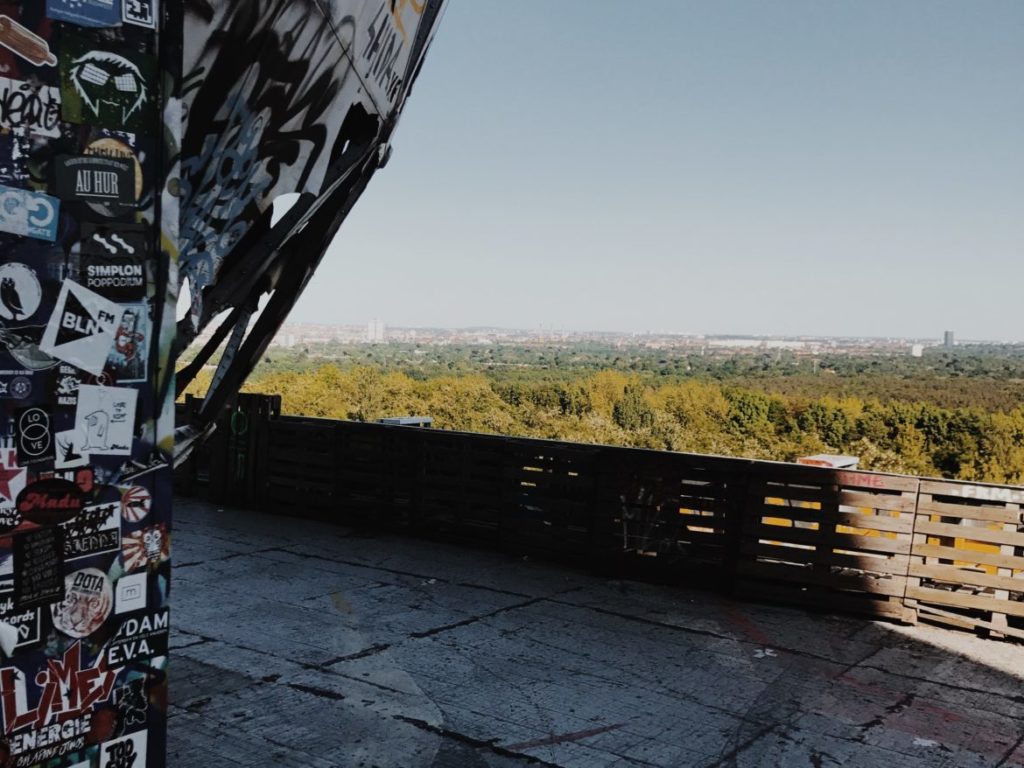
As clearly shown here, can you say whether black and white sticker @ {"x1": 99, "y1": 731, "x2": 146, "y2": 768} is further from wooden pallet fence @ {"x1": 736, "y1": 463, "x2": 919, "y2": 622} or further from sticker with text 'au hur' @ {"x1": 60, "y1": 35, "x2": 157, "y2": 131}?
wooden pallet fence @ {"x1": 736, "y1": 463, "x2": 919, "y2": 622}

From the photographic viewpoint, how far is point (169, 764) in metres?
4.97

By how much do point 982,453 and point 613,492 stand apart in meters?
98.1

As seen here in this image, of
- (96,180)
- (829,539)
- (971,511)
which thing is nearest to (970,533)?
(971,511)

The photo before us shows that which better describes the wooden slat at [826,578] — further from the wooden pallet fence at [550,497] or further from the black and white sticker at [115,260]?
the black and white sticker at [115,260]

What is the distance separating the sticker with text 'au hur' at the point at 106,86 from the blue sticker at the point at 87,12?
0.06m

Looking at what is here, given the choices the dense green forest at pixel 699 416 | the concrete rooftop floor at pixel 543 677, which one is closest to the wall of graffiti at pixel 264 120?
the concrete rooftop floor at pixel 543 677

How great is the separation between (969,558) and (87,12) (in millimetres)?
8329

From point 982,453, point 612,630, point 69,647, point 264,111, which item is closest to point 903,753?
point 612,630

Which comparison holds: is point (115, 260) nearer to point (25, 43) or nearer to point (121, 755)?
point (25, 43)

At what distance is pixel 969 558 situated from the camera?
823 cm

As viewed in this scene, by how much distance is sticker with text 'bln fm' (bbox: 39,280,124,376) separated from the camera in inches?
112

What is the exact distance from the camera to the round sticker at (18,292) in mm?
2699

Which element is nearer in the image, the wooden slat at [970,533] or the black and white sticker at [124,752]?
the black and white sticker at [124,752]

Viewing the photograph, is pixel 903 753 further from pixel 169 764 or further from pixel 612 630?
pixel 169 764
